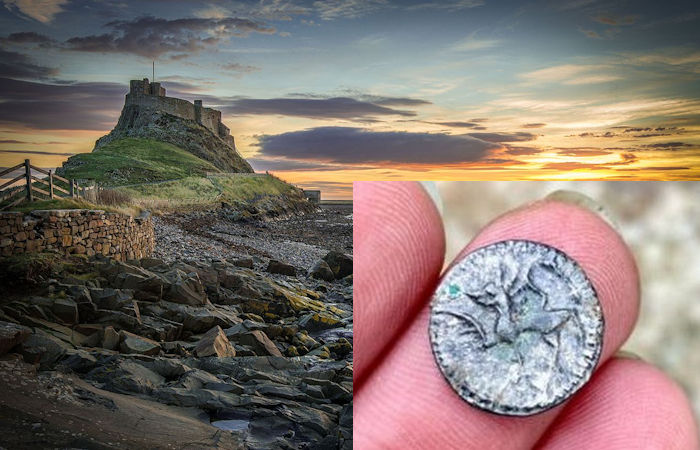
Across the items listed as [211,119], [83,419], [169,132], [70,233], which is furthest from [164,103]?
[83,419]

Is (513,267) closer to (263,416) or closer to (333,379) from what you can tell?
(263,416)

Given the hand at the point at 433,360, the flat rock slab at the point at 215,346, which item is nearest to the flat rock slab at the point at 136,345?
the flat rock slab at the point at 215,346

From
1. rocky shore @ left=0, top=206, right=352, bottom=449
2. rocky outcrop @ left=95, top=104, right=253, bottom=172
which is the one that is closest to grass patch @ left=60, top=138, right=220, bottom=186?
rocky outcrop @ left=95, top=104, right=253, bottom=172

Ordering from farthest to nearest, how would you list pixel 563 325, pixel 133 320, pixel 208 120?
pixel 208 120, pixel 133 320, pixel 563 325

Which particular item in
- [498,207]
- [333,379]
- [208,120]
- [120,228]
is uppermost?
[208,120]

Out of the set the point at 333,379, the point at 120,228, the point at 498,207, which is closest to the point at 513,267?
the point at 498,207

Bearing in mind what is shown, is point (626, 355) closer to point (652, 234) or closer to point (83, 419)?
point (652, 234)

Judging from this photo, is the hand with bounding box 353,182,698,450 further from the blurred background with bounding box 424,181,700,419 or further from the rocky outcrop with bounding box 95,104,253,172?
the rocky outcrop with bounding box 95,104,253,172
